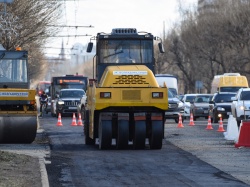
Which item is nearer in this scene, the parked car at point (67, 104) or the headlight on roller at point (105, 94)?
the headlight on roller at point (105, 94)

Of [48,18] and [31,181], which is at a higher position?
[48,18]

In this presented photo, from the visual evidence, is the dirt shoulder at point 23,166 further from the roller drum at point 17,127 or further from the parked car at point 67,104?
the parked car at point 67,104

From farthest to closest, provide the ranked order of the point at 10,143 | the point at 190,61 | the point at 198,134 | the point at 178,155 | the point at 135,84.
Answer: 1. the point at 190,61
2. the point at 198,134
3. the point at 10,143
4. the point at 135,84
5. the point at 178,155

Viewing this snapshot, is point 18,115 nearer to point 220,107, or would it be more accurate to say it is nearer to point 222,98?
point 220,107

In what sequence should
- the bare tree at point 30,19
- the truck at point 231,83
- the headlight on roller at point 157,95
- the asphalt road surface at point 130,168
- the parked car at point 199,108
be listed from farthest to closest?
the truck at point 231,83 < the parked car at point 199,108 < the bare tree at point 30,19 < the headlight on roller at point 157,95 < the asphalt road surface at point 130,168

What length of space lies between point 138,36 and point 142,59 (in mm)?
741

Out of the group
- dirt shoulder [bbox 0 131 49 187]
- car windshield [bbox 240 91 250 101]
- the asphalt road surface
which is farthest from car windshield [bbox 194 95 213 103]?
dirt shoulder [bbox 0 131 49 187]

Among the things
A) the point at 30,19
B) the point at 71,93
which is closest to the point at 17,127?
the point at 30,19

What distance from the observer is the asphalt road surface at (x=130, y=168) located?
55.4ft

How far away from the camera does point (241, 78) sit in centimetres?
5641

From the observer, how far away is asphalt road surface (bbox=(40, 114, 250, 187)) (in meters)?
16.9

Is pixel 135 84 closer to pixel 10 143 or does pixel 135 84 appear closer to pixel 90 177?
pixel 10 143

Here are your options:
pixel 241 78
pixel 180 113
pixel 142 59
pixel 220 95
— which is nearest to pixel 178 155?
pixel 142 59

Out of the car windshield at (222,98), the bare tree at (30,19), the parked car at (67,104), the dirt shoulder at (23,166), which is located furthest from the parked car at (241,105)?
the parked car at (67,104)
